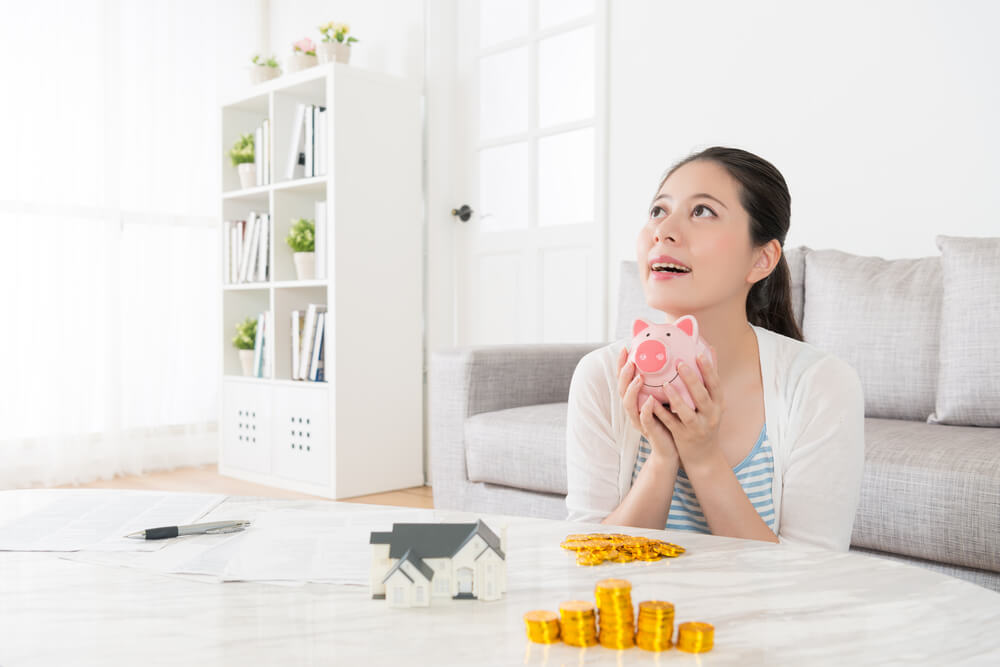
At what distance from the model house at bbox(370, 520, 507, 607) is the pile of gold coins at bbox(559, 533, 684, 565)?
122 millimetres

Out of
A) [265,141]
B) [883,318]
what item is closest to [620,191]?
[883,318]

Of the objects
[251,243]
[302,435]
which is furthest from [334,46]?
[302,435]

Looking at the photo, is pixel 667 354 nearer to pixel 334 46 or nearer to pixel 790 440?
pixel 790 440

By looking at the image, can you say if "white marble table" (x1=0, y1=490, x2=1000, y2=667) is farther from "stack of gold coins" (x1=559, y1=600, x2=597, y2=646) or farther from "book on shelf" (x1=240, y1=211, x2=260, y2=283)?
"book on shelf" (x1=240, y1=211, x2=260, y2=283)

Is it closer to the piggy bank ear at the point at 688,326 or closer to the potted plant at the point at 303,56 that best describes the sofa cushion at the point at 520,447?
the piggy bank ear at the point at 688,326

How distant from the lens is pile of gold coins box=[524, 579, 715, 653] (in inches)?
22.3

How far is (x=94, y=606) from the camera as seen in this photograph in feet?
2.22

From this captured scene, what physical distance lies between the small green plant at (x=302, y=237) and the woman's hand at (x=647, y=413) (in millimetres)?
2618

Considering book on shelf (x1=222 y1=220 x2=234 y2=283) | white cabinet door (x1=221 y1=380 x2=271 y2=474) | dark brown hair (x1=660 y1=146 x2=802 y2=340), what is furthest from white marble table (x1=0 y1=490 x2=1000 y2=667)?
book on shelf (x1=222 y1=220 x2=234 y2=283)

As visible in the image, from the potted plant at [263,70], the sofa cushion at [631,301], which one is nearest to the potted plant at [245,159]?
the potted plant at [263,70]

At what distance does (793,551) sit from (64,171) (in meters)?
3.58

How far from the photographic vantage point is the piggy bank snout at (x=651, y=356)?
2.95 feet

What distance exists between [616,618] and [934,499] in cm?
110

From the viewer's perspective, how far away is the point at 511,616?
64 cm
